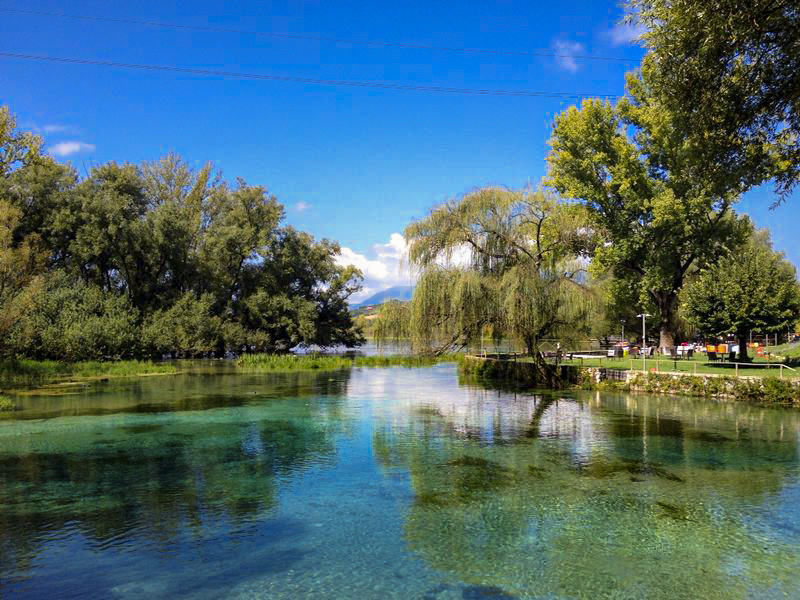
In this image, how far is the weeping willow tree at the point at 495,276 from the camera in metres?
25.3

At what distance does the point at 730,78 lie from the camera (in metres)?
9.93

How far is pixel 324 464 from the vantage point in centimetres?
1253

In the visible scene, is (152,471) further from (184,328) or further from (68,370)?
(184,328)

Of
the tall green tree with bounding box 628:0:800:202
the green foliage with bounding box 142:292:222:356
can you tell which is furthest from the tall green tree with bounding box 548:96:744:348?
the green foliage with bounding box 142:292:222:356

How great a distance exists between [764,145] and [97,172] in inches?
1707

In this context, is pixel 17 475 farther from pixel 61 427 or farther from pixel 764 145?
pixel 764 145

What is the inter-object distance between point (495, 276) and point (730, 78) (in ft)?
55.9

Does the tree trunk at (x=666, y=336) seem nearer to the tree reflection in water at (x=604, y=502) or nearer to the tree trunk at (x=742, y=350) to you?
the tree trunk at (x=742, y=350)

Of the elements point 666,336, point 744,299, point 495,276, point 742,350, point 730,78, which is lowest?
point 742,350

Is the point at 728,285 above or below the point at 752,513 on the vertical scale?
above

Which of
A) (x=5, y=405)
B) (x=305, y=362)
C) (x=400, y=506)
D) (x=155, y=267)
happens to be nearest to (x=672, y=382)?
(x=400, y=506)

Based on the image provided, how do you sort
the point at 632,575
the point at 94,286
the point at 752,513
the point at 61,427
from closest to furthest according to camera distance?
1. the point at 632,575
2. the point at 752,513
3. the point at 61,427
4. the point at 94,286

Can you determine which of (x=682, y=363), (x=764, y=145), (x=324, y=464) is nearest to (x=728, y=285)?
(x=682, y=363)

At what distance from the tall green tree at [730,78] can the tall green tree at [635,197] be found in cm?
2089
